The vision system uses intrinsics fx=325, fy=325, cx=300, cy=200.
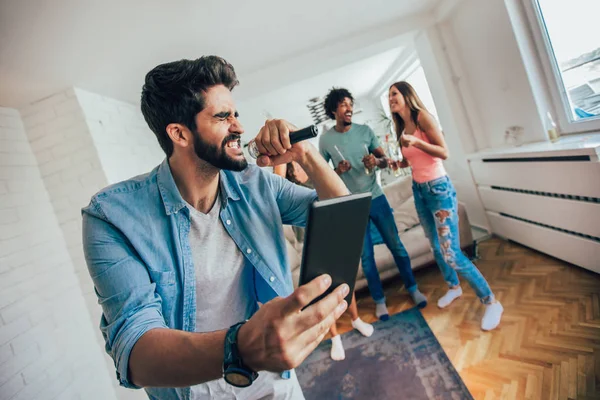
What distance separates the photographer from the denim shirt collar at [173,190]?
2.81 ft

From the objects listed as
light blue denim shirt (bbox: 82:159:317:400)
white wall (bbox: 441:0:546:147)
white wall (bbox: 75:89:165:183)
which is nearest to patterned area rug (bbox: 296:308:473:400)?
light blue denim shirt (bbox: 82:159:317:400)

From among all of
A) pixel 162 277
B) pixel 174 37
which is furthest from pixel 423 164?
pixel 174 37

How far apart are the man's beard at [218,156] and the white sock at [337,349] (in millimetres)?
1693

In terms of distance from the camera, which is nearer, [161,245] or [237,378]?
[237,378]

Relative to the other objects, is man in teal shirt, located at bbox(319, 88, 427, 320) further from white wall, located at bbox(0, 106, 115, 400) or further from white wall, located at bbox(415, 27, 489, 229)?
white wall, located at bbox(0, 106, 115, 400)

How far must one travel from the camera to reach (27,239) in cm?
205

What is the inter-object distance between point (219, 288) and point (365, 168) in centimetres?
171

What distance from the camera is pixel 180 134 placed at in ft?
3.22

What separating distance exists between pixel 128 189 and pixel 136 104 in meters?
2.73

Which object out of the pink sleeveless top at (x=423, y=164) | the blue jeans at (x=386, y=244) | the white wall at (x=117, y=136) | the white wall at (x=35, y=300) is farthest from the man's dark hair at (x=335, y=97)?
the white wall at (x=35, y=300)

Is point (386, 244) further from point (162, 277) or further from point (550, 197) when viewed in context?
point (162, 277)

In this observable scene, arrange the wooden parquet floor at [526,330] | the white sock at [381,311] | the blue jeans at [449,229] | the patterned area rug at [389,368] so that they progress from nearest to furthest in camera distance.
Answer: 1. the wooden parquet floor at [526,330]
2. the patterned area rug at [389,368]
3. the blue jeans at [449,229]
4. the white sock at [381,311]

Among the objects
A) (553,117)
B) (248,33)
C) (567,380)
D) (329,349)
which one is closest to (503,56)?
(553,117)

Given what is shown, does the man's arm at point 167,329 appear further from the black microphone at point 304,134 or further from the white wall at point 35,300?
the white wall at point 35,300
